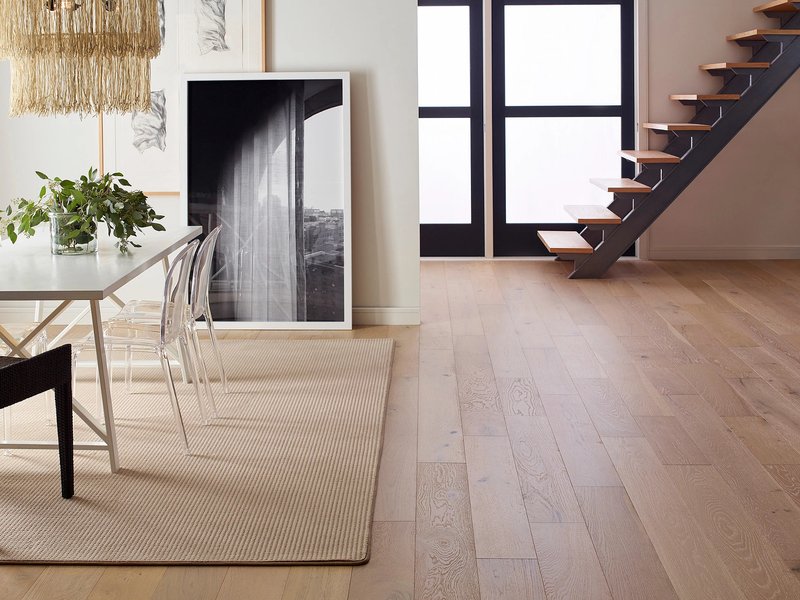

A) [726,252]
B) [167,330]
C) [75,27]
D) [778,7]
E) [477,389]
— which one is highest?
[778,7]

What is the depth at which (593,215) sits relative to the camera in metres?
7.17

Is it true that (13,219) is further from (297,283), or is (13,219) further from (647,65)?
(647,65)

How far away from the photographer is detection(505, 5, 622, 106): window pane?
7.75m

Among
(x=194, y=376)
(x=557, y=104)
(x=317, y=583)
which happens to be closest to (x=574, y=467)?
(x=317, y=583)

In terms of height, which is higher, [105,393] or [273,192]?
[273,192]

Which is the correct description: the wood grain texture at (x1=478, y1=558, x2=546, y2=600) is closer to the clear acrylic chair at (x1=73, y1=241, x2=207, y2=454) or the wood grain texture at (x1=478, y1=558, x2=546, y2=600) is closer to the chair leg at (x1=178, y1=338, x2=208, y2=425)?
the clear acrylic chair at (x1=73, y1=241, x2=207, y2=454)

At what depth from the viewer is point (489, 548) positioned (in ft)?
Answer: 9.13

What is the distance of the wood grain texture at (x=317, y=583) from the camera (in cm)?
253

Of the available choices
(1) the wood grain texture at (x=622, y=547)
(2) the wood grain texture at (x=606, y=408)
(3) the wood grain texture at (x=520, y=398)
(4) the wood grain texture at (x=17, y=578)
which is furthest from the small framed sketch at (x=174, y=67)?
(1) the wood grain texture at (x=622, y=547)

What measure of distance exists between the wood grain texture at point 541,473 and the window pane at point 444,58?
14.5ft

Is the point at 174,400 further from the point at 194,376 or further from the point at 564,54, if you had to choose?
the point at 564,54

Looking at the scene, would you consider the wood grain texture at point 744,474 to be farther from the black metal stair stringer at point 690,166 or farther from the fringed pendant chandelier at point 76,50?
the black metal stair stringer at point 690,166

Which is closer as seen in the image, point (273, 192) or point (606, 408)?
point (606, 408)

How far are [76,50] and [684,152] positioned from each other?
→ 511 centimetres
